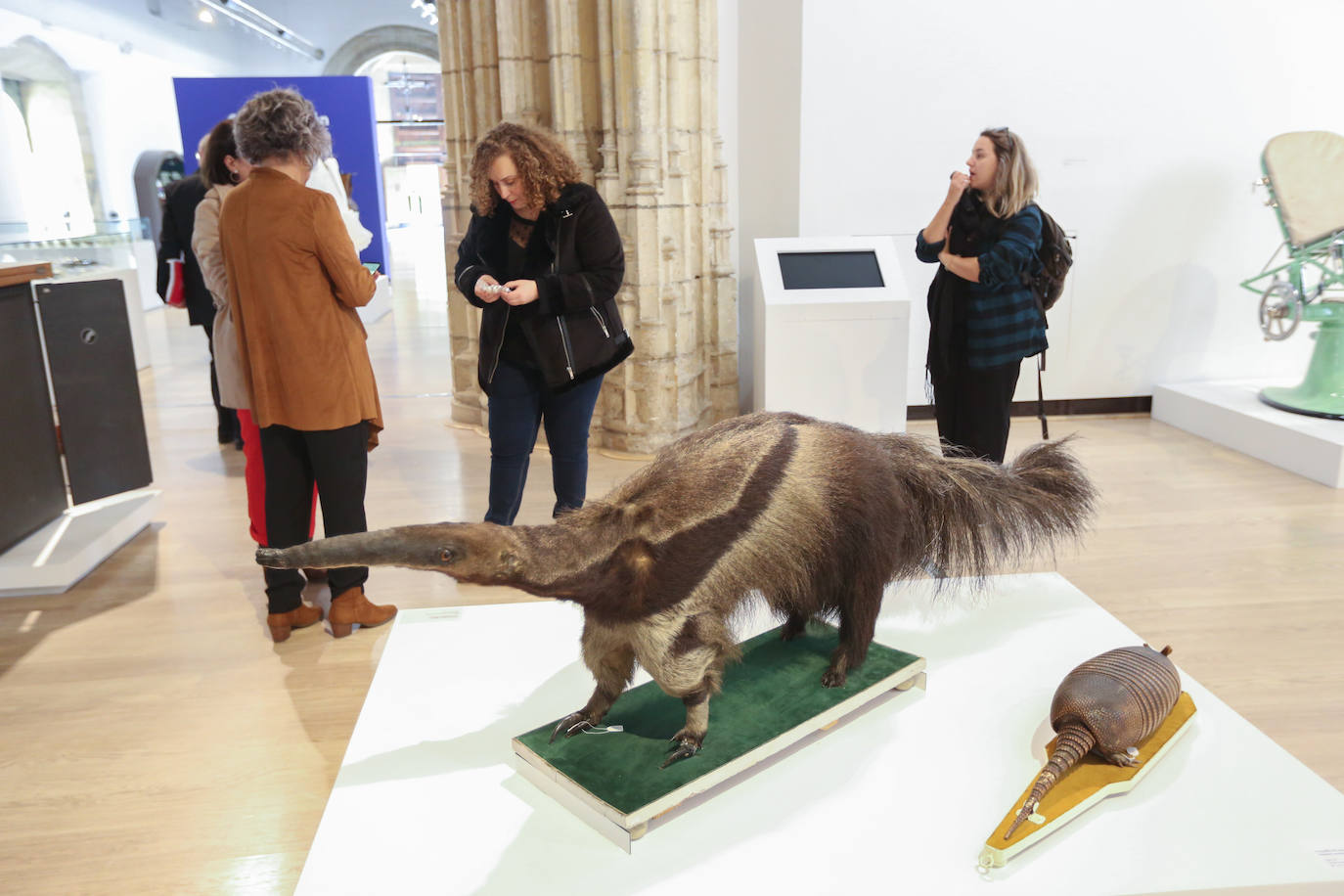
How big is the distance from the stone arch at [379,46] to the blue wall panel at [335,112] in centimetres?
8

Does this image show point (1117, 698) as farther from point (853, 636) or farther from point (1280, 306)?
point (1280, 306)

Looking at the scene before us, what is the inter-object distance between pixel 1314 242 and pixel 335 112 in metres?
6.03

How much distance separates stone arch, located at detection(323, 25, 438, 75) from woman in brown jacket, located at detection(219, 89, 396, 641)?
3.94m

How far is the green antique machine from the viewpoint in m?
5.02

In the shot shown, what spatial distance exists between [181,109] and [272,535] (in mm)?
5018

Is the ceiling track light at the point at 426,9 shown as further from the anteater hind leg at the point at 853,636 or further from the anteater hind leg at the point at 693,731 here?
the anteater hind leg at the point at 693,731

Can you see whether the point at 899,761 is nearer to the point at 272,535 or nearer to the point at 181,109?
the point at 272,535

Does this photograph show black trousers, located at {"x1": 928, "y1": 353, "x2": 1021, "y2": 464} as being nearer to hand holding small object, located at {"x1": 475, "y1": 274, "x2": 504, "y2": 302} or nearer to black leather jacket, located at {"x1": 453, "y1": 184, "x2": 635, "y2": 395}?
black leather jacket, located at {"x1": 453, "y1": 184, "x2": 635, "y2": 395}

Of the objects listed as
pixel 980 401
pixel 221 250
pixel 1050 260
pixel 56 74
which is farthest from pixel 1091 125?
pixel 56 74

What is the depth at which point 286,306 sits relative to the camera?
2.66 m

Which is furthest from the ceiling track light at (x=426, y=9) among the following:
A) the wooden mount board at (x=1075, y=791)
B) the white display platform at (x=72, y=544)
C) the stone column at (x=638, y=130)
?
the wooden mount board at (x=1075, y=791)

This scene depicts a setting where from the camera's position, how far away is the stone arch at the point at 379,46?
6223 mm

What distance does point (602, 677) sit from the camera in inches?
65.6

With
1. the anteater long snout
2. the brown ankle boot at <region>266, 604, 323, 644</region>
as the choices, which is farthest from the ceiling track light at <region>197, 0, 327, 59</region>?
the anteater long snout
